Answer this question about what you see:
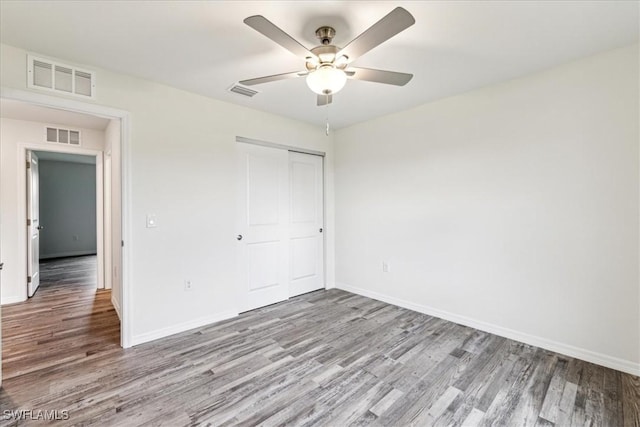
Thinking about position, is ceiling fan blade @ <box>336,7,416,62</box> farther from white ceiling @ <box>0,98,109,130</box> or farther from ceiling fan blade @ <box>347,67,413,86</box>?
white ceiling @ <box>0,98,109,130</box>

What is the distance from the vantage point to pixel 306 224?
4133 mm

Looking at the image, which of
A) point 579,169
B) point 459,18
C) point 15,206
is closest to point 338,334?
point 579,169

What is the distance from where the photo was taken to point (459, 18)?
177cm

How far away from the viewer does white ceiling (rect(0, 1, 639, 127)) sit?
5.52 ft

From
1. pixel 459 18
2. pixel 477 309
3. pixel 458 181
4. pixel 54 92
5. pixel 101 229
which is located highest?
pixel 459 18

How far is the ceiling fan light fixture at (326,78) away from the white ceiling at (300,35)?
1.13 ft

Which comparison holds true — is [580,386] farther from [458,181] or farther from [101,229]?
[101,229]

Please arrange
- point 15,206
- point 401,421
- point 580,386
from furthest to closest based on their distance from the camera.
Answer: point 15,206
point 580,386
point 401,421

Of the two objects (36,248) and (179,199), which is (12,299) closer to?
(36,248)

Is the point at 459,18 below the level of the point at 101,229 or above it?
above

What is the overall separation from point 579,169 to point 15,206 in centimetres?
628

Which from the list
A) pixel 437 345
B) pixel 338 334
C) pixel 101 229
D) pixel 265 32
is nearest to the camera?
pixel 265 32

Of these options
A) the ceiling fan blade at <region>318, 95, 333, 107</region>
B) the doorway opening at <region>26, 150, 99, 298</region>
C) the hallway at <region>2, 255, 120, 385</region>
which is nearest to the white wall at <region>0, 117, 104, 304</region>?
the hallway at <region>2, 255, 120, 385</region>

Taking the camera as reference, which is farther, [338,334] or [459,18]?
[338,334]
